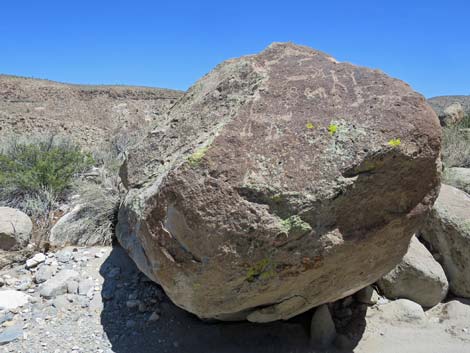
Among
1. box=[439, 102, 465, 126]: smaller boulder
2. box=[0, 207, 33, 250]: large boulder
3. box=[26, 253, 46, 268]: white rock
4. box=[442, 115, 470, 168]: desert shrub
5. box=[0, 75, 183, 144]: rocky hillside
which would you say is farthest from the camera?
box=[0, 75, 183, 144]: rocky hillside

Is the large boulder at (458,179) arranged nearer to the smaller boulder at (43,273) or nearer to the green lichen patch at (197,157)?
the green lichen patch at (197,157)

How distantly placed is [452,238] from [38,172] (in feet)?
16.1

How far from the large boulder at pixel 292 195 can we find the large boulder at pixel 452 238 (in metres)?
1.49

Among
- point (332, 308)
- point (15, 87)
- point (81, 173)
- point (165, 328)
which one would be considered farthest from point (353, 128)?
point (15, 87)

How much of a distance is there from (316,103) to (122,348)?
214 cm

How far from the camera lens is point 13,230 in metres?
4.20

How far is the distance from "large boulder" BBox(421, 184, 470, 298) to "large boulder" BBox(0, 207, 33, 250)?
3.92m

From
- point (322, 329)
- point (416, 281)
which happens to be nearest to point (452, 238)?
point (416, 281)

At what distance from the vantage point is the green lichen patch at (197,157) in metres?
2.45

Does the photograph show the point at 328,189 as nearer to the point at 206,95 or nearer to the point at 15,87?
the point at 206,95

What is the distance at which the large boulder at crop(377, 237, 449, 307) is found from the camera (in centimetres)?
378

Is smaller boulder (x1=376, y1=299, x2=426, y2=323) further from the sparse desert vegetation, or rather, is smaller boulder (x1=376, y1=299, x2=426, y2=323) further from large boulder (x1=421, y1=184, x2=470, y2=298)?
large boulder (x1=421, y1=184, x2=470, y2=298)

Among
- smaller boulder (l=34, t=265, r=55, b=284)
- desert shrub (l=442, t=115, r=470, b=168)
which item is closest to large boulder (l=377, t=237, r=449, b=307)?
smaller boulder (l=34, t=265, r=55, b=284)

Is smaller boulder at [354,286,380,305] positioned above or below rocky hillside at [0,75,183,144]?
below
